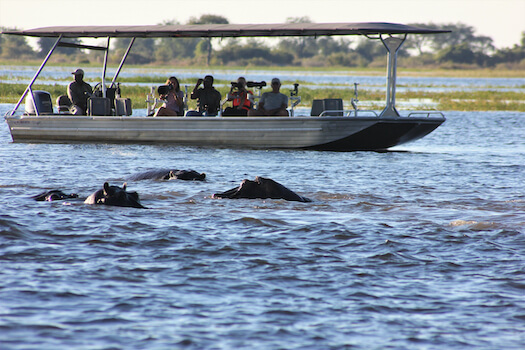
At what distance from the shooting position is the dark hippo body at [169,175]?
1129 centimetres

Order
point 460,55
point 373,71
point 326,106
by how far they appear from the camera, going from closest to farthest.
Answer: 1. point 326,106
2. point 373,71
3. point 460,55

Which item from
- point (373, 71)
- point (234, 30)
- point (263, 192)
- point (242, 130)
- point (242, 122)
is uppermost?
point (373, 71)

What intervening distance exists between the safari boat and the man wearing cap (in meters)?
Answer: 0.36

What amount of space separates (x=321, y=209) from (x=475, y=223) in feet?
6.17

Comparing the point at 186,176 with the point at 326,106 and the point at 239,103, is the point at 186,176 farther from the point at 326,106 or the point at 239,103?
the point at 326,106

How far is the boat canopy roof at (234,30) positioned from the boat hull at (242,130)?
71.0 inches

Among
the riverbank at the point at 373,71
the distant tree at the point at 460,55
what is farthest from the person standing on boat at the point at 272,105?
the distant tree at the point at 460,55

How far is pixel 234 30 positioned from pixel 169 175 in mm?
4946

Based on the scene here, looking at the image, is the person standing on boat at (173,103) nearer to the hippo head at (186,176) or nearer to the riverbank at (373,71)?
the hippo head at (186,176)

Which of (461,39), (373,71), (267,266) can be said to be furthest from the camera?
(461,39)

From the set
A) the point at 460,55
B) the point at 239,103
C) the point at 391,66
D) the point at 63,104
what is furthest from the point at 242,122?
the point at 460,55

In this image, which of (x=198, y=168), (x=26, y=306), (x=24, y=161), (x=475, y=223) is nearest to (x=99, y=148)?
(x=24, y=161)

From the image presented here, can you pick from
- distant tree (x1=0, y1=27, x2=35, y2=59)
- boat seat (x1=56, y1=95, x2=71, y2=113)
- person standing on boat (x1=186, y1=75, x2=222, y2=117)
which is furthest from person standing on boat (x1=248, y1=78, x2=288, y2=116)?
distant tree (x1=0, y1=27, x2=35, y2=59)

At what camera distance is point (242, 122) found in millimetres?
15477
